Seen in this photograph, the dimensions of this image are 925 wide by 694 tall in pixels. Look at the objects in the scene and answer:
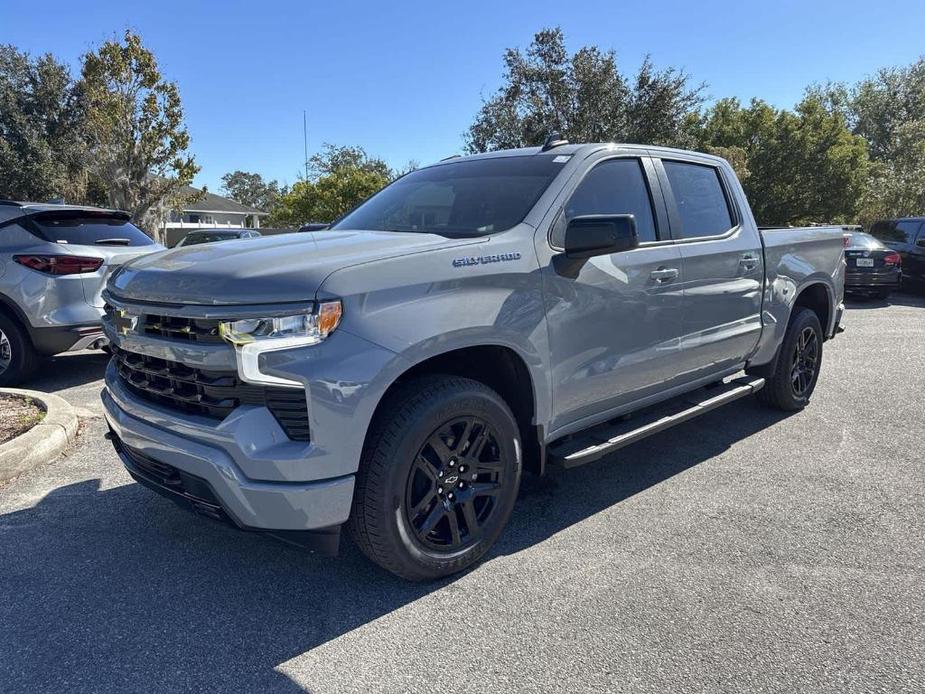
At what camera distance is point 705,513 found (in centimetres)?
355

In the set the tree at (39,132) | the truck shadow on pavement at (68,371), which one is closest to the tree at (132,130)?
the tree at (39,132)

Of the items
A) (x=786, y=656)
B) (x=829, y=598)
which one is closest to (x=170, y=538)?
(x=786, y=656)

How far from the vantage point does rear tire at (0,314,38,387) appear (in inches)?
227

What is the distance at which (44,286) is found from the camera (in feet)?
18.6

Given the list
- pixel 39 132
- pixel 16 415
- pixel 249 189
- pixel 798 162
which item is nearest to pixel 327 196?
pixel 39 132

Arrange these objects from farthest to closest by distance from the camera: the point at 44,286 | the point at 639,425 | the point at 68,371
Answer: the point at 68,371
the point at 44,286
the point at 639,425

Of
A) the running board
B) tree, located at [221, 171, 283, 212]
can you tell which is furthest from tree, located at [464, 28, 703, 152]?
tree, located at [221, 171, 283, 212]

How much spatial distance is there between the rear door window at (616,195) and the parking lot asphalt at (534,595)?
5.26 ft

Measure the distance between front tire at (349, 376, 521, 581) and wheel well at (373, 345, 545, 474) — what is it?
156mm

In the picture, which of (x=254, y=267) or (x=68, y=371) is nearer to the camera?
(x=254, y=267)

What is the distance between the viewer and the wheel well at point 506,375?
2938 mm

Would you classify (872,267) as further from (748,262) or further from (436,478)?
(436,478)

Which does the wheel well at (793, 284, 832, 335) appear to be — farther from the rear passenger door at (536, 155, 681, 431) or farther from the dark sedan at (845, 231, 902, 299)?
the dark sedan at (845, 231, 902, 299)

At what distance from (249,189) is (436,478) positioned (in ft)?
350
